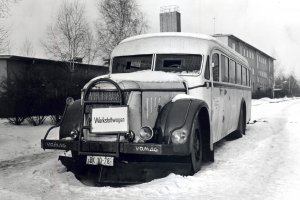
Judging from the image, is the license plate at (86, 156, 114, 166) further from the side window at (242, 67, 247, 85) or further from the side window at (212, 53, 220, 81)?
the side window at (242, 67, 247, 85)

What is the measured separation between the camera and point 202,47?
8148 mm

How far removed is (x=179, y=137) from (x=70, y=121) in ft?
6.39

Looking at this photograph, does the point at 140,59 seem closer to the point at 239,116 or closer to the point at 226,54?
the point at 226,54

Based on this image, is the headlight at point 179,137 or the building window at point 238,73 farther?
the building window at point 238,73

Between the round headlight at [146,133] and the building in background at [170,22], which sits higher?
the building in background at [170,22]

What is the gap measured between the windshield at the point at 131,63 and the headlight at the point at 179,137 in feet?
7.17

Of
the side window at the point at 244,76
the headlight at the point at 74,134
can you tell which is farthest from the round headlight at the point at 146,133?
the side window at the point at 244,76

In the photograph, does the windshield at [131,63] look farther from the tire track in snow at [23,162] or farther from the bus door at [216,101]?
the tire track in snow at [23,162]

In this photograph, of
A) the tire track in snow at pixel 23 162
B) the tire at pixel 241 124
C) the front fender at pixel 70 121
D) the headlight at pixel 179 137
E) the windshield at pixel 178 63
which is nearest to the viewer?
the headlight at pixel 179 137

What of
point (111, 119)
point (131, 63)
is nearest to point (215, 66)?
point (131, 63)

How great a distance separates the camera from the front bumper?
5.95 meters

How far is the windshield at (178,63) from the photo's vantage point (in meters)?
7.92

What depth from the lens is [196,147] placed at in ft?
23.1

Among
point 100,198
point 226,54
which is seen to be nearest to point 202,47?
point 226,54
